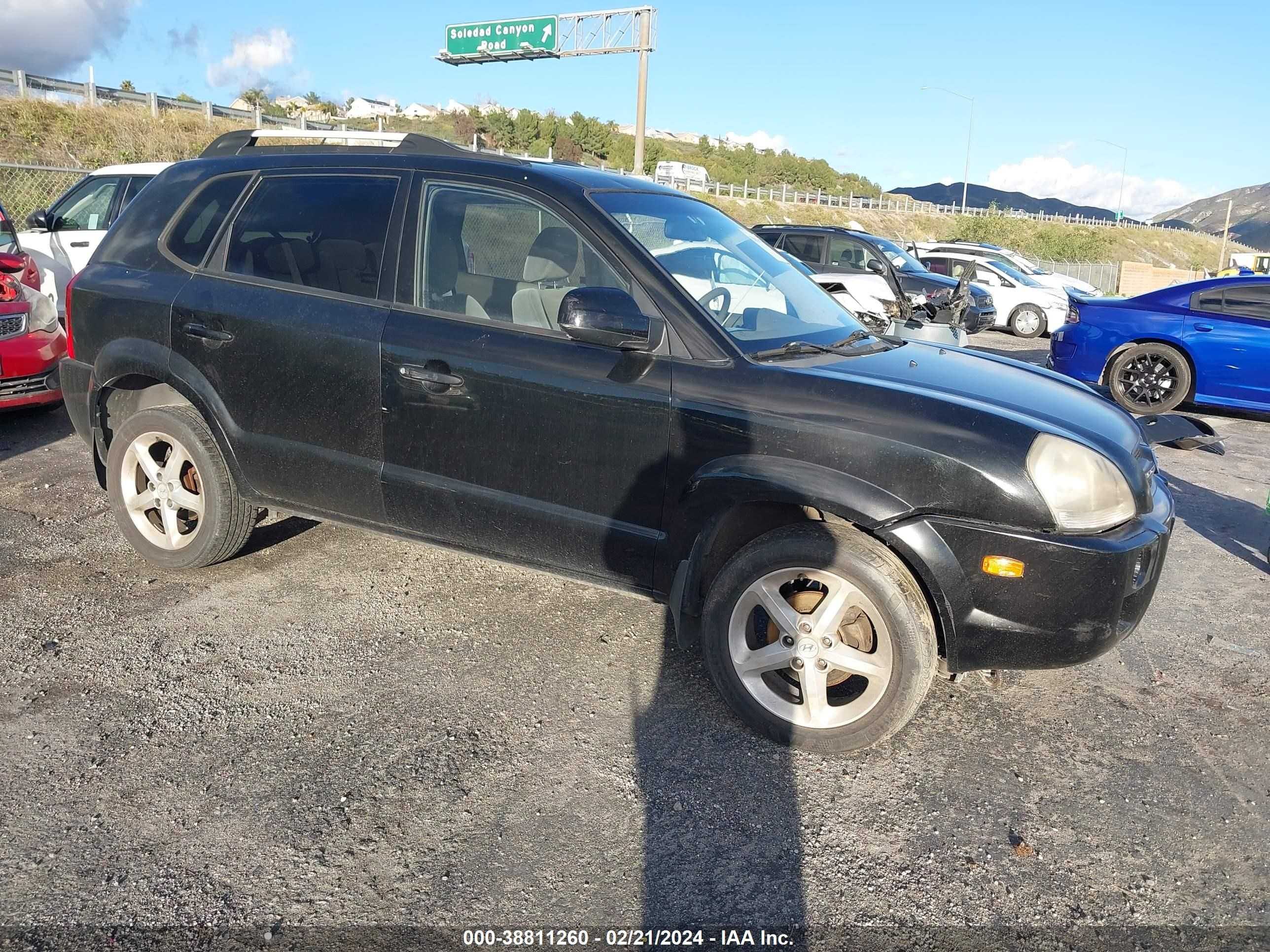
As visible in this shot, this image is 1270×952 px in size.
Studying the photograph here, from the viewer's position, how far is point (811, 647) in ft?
10.8

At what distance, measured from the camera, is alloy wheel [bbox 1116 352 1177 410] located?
10219 mm

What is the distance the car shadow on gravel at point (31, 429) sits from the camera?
22.9ft

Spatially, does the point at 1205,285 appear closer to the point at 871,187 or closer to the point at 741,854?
the point at 741,854

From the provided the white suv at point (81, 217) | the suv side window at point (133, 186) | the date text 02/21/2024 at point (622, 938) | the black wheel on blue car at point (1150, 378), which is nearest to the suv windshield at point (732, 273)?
the date text 02/21/2024 at point (622, 938)

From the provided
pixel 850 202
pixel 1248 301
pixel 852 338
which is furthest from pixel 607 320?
pixel 850 202

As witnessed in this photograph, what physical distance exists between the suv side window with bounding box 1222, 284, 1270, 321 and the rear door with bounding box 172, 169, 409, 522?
9065 millimetres

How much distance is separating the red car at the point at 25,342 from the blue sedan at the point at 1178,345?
9397 millimetres

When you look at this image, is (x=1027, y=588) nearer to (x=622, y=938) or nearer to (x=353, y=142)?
(x=622, y=938)

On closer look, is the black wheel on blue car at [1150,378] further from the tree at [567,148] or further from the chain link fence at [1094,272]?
the tree at [567,148]

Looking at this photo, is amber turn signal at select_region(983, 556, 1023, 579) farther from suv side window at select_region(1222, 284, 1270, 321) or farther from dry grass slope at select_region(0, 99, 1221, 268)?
dry grass slope at select_region(0, 99, 1221, 268)

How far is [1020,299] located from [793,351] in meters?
16.7

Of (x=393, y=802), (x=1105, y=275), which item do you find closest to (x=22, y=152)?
(x=393, y=802)

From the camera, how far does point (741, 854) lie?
2818mm

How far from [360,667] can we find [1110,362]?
9.19 metres
